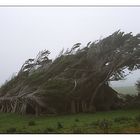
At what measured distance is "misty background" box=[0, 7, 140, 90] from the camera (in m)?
4.40

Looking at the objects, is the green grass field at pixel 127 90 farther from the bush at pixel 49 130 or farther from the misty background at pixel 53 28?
the bush at pixel 49 130

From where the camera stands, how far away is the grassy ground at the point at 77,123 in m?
4.31

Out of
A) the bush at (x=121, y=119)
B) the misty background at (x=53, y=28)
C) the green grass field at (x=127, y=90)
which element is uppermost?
the misty background at (x=53, y=28)

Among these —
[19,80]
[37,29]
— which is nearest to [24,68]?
[19,80]

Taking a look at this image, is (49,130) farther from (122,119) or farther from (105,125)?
(122,119)

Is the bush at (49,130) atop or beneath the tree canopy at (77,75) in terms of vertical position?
beneath

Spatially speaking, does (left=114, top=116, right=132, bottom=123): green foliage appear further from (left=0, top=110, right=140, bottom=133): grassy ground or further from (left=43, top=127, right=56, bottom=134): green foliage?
(left=43, top=127, right=56, bottom=134): green foliage

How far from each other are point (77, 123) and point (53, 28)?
1002 mm

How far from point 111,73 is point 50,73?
2.04ft

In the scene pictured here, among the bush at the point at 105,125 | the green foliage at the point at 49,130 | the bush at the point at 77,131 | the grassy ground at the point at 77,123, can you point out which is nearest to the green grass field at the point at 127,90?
the grassy ground at the point at 77,123

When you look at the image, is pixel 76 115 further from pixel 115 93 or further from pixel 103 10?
pixel 103 10

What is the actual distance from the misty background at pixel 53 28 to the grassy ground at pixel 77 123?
1.09 feet

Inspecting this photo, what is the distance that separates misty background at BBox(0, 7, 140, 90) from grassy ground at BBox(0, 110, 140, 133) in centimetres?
33

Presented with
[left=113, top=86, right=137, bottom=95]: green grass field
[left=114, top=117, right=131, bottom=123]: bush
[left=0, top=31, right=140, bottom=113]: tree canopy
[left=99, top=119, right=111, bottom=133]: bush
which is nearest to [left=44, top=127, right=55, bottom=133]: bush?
[left=0, top=31, right=140, bottom=113]: tree canopy
